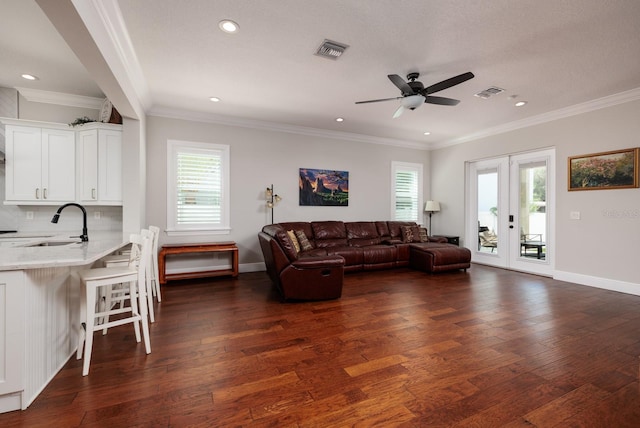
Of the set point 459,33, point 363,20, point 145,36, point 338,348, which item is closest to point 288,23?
point 363,20

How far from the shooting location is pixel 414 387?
6.32ft

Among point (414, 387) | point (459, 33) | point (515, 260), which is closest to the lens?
Answer: point (414, 387)

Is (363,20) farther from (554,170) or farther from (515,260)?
(515,260)

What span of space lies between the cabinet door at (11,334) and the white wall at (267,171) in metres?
3.37

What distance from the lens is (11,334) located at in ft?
5.50

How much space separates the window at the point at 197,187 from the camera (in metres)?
4.99

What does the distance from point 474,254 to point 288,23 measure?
615 cm

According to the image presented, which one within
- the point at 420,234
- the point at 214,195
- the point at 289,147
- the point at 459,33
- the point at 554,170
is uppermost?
the point at 459,33

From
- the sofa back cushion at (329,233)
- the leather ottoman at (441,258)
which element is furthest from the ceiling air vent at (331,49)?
the leather ottoman at (441,258)

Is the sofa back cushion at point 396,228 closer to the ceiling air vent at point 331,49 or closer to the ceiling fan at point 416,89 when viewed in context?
the ceiling fan at point 416,89

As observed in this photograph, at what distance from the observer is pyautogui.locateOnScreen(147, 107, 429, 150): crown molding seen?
16.3 feet

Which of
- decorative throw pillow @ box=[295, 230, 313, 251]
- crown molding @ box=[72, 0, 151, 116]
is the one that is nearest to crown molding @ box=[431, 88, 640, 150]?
decorative throw pillow @ box=[295, 230, 313, 251]

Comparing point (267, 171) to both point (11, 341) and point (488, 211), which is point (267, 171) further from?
point (488, 211)

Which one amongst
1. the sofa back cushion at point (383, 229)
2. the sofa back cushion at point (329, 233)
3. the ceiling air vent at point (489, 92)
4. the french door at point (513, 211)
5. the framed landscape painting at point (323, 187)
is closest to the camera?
the ceiling air vent at point (489, 92)
